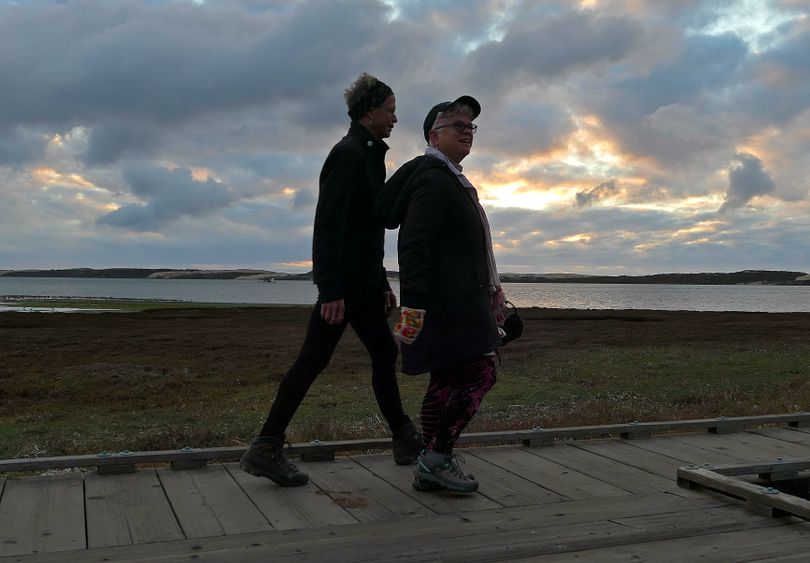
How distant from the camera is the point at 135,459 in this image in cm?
431

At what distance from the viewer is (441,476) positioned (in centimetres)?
400

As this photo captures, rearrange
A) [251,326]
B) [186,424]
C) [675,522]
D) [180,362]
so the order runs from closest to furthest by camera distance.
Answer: [675,522] → [186,424] → [180,362] → [251,326]

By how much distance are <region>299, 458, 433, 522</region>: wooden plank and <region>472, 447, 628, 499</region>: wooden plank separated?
2.86 ft

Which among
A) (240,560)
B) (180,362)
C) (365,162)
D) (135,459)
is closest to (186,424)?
(135,459)

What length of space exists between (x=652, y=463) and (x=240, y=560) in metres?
3.06

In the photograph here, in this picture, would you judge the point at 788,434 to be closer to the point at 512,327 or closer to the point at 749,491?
the point at 749,491

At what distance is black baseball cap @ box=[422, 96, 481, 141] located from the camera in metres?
4.16

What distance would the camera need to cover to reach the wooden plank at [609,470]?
13.9 ft

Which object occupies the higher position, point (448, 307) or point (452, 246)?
point (452, 246)

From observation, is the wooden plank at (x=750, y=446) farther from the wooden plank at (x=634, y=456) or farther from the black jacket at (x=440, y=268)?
the black jacket at (x=440, y=268)

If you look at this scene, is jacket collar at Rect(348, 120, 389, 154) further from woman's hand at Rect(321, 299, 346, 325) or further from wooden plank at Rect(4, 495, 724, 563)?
wooden plank at Rect(4, 495, 724, 563)

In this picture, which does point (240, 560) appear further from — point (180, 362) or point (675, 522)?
point (180, 362)

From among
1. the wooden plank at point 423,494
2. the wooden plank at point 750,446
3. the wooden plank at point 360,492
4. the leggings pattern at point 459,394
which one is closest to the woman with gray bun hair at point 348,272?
the wooden plank at point 423,494

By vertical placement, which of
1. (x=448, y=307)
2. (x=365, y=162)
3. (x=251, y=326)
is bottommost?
(x=251, y=326)
